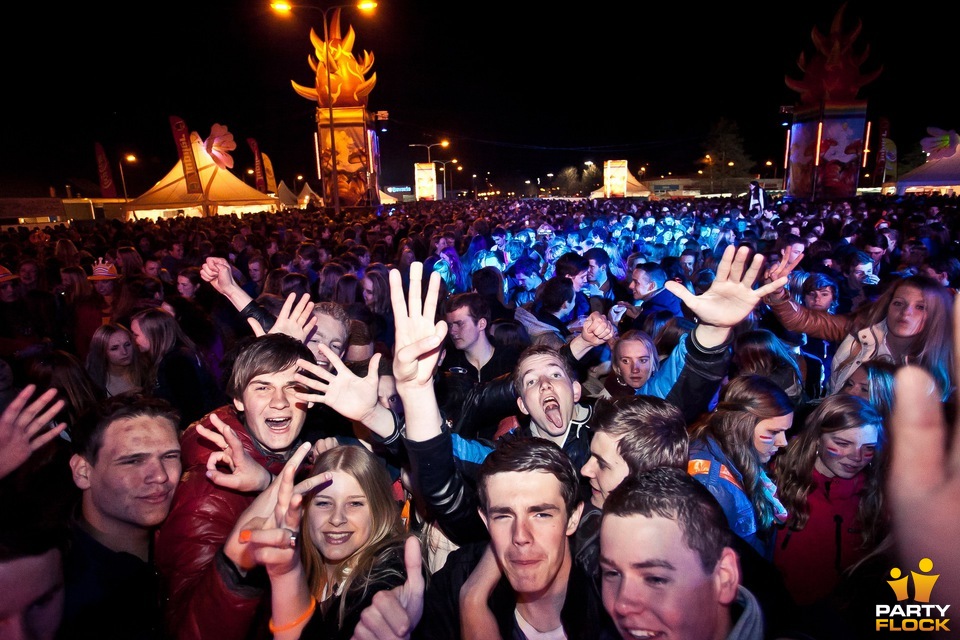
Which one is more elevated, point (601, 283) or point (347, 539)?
point (601, 283)

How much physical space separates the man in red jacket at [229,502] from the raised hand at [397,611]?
42 centimetres

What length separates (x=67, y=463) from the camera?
2.88 metres

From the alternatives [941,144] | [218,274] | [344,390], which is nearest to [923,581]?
[344,390]

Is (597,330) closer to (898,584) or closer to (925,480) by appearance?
(898,584)

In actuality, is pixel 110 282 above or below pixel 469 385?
above

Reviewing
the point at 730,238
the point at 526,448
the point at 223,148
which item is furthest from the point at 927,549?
the point at 223,148

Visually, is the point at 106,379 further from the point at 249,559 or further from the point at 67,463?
the point at 249,559

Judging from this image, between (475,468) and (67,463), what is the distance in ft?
7.22

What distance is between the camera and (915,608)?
1.86 meters

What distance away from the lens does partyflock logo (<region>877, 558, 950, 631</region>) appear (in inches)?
60.4

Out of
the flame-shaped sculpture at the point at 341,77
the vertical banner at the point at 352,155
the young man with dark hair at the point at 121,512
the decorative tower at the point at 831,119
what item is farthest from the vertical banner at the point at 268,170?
the young man with dark hair at the point at 121,512

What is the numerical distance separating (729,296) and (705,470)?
87 centimetres

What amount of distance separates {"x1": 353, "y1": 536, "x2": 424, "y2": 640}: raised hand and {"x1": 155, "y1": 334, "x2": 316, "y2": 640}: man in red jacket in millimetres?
422

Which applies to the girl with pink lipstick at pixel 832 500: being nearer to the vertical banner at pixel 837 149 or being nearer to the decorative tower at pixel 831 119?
the decorative tower at pixel 831 119
